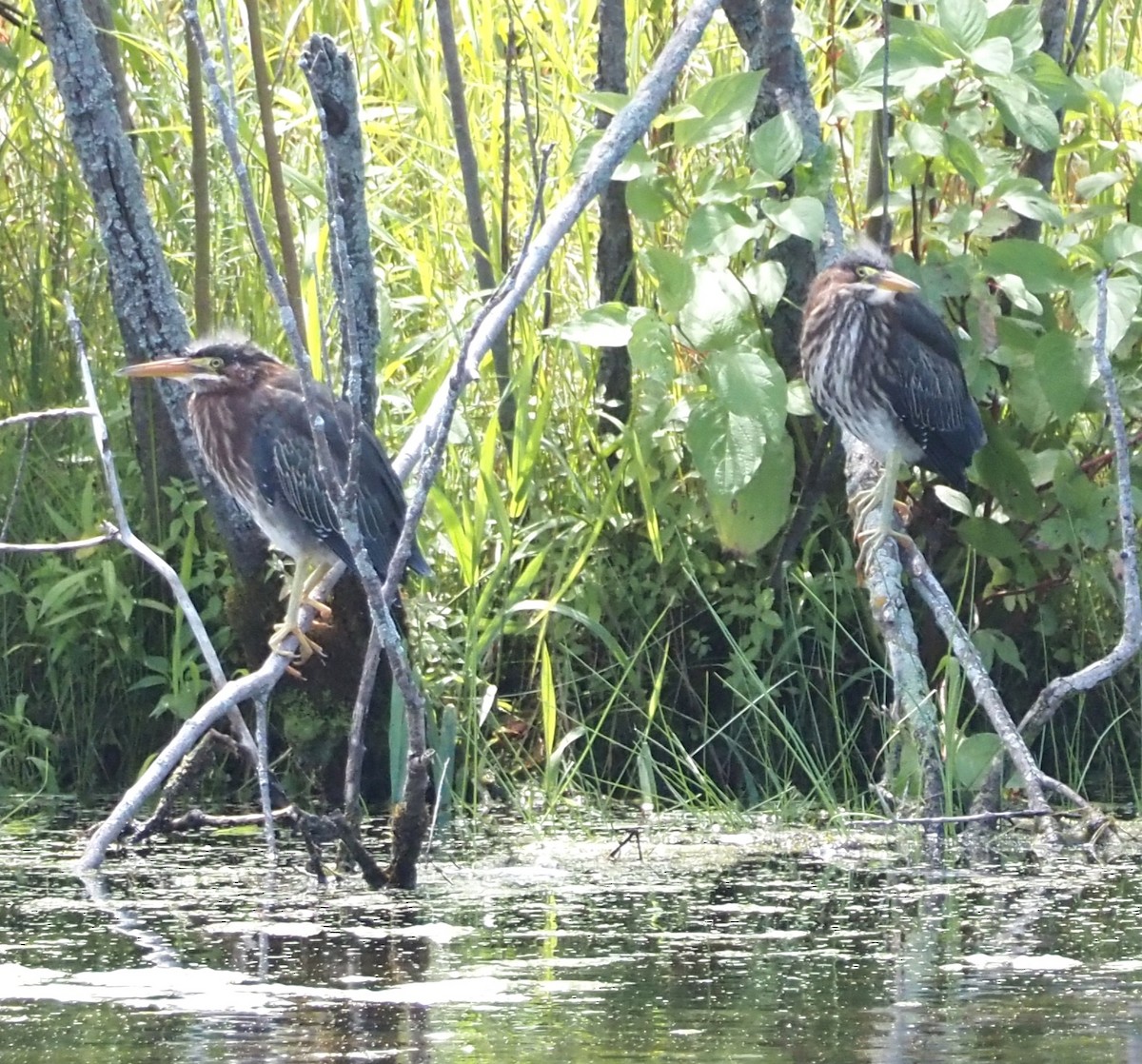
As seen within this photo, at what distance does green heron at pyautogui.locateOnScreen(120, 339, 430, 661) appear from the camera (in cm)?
504

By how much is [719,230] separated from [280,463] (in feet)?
4.27

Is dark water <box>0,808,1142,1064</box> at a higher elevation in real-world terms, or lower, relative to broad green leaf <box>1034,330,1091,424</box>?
lower

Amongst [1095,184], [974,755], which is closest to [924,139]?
[1095,184]

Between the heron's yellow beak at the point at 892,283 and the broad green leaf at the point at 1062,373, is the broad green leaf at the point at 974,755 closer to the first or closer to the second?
the broad green leaf at the point at 1062,373

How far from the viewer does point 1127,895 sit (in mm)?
4137

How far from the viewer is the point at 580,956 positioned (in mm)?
3627

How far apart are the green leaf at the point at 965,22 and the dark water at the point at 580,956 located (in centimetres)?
201

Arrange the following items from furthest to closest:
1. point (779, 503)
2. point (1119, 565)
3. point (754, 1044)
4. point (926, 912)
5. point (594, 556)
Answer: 1. point (594, 556)
2. point (779, 503)
3. point (1119, 565)
4. point (926, 912)
5. point (754, 1044)

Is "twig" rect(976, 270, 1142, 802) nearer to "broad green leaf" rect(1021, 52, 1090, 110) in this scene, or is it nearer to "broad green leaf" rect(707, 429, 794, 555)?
"broad green leaf" rect(1021, 52, 1090, 110)

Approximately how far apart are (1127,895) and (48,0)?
335cm

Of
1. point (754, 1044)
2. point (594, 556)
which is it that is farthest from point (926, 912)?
point (594, 556)

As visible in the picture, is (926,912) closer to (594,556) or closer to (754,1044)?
(754,1044)

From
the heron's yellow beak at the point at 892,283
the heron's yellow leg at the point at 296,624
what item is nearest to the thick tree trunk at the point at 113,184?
the heron's yellow leg at the point at 296,624

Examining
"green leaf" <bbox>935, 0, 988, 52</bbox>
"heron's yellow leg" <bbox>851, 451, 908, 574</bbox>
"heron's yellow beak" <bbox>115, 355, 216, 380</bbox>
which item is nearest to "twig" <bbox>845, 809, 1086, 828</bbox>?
"heron's yellow leg" <bbox>851, 451, 908, 574</bbox>
